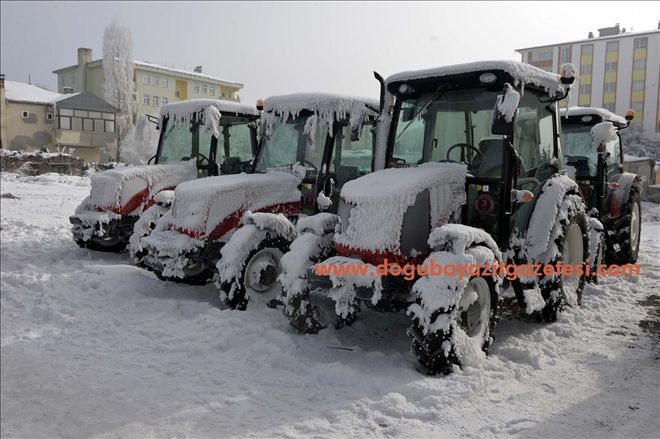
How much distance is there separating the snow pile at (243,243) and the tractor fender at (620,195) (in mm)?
5724

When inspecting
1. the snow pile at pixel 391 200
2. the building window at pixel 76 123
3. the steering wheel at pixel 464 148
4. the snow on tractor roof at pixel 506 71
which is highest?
the building window at pixel 76 123

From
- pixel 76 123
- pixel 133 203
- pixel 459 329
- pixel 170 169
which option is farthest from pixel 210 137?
pixel 76 123

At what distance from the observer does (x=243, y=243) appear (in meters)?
5.95

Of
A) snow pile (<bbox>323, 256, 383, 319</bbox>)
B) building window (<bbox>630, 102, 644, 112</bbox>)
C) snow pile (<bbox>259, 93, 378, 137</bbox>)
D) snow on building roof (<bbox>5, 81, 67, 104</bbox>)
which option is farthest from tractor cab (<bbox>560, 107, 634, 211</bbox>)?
building window (<bbox>630, 102, 644, 112</bbox>)

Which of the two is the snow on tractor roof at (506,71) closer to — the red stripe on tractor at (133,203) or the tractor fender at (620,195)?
the tractor fender at (620,195)

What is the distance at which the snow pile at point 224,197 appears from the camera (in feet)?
21.3

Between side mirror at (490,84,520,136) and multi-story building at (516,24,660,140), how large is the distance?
147ft

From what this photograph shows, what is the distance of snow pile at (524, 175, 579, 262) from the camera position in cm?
550

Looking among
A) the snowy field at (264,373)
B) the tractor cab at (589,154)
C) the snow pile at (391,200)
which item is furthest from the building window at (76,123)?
the snow pile at (391,200)

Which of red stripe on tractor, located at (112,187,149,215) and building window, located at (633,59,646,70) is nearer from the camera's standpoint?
red stripe on tractor, located at (112,187,149,215)

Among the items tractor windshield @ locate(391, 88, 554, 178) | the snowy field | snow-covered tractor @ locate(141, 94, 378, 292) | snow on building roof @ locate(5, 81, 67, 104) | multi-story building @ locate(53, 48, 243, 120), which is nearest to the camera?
the snowy field

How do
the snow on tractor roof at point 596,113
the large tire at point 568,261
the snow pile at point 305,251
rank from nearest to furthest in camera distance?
the snow pile at point 305,251 → the large tire at point 568,261 → the snow on tractor roof at point 596,113

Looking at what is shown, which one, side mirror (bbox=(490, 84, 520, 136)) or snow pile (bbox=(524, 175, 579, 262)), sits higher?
side mirror (bbox=(490, 84, 520, 136))

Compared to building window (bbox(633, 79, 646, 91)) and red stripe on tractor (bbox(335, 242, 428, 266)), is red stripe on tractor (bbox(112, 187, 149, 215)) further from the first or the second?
building window (bbox(633, 79, 646, 91))
